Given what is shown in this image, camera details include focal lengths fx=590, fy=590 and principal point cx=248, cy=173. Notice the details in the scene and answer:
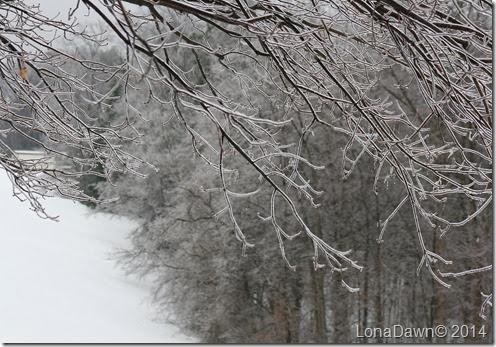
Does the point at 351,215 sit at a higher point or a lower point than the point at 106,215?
lower

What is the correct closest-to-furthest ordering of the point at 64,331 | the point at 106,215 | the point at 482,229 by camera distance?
the point at 482,229 < the point at 64,331 < the point at 106,215

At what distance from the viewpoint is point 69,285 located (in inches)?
758

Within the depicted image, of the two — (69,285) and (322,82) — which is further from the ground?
(69,285)

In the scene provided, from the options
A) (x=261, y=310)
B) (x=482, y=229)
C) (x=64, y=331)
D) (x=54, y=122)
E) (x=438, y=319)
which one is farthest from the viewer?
(x=64, y=331)

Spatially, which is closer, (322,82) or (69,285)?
(322,82)

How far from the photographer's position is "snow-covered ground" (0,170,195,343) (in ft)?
49.7

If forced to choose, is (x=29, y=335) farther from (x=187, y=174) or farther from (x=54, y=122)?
(x=54, y=122)

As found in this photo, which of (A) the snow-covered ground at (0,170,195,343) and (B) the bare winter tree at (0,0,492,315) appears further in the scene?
(A) the snow-covered ground at (0,170,195,343)

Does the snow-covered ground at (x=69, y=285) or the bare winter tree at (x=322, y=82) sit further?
the snow-covered ground at (x=69, y=285)

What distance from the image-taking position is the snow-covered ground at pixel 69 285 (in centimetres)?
1515

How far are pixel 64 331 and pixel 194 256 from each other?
4.47 m

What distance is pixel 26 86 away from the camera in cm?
330

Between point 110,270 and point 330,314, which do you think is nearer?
point 330,314

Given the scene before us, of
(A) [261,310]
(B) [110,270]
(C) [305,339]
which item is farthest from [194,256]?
(B) [110,270]
